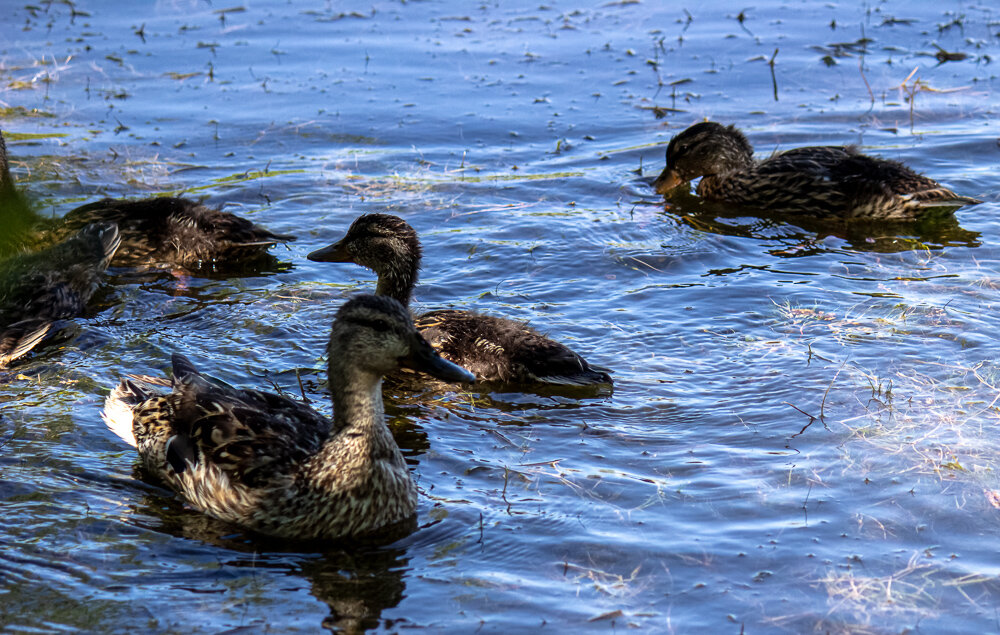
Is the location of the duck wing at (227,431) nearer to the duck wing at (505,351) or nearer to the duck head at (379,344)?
the duck head at (379,344)

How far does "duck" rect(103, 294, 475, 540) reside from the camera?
536 centimetres

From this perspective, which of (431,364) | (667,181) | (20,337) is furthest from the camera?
(667,181)

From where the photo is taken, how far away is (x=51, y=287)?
309 inches

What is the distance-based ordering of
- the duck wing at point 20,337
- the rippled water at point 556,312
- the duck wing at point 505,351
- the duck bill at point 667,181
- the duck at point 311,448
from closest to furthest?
the rippled water at point 556,312
the duck at point 311,448
the duck wing at point 505,351
the duck wing at point 20,337
the duck bill at point 667,181

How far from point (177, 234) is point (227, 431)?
149 inches

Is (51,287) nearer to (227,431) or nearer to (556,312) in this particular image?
(227,431)

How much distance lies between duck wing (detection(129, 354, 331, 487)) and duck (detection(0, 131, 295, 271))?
314 cm

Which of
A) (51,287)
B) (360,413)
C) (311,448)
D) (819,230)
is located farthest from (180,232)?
(819,230)

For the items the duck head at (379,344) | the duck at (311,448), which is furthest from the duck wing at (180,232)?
the duck head at (379,344)

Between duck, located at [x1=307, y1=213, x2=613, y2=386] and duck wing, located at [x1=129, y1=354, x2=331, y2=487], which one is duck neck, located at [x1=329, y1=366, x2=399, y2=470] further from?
duck, located at [x1=307, y1=213, x2=613, y2=386]

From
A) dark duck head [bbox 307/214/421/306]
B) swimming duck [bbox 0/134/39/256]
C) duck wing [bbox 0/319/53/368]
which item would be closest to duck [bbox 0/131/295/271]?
dark duck head [bbox 307/214/421/306]

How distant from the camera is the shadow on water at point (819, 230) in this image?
938 centimetres

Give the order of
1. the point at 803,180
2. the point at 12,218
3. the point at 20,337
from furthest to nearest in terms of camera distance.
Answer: the point at 803,180 < the point at 20,337 < the point at 12,218

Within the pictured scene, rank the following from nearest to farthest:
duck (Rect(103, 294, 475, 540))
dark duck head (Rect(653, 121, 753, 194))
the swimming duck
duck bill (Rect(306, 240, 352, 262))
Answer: the swimming duck, duck (Rect(103, 294, 475, 540)), duck bill (Rect(306, 240, 352, 262)), dark duck head (Rect(653, 121, 753, 194))
